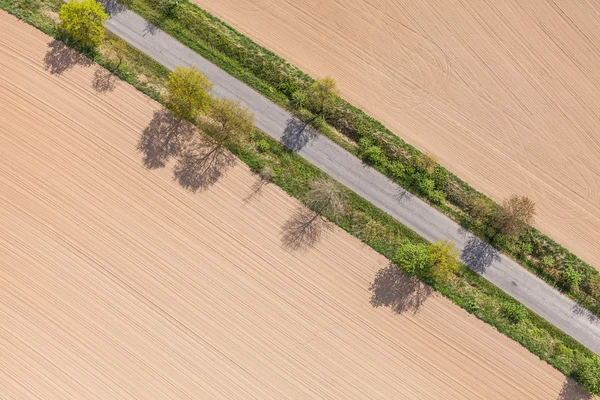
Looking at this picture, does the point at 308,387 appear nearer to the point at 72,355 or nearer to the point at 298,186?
the point at 298,186

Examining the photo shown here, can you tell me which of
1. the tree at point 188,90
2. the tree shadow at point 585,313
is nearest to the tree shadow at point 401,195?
the tree shadow at point 585,313

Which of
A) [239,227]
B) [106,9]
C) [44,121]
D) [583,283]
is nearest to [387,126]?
[239,227]

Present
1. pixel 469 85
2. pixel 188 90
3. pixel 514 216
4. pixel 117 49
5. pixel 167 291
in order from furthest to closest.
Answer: pixel 469 85 < pixel 117 49 < pixel 514 216 < pixel 167 291 < pixel 188 90

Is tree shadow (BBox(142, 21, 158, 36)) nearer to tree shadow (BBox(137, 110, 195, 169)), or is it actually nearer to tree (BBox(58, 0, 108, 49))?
tree (BBox(58, 0, 108, 49))

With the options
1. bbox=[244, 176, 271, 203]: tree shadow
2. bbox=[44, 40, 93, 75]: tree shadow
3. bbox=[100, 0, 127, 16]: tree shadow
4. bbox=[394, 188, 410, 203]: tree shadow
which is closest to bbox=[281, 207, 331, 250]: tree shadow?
bbox=[244, 176, 271, 203]: tree shadow

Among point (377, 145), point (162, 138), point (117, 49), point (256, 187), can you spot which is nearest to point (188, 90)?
point (162, 138)

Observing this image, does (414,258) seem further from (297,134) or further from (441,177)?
(297,134)

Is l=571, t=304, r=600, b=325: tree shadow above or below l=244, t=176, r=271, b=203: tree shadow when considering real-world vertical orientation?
above

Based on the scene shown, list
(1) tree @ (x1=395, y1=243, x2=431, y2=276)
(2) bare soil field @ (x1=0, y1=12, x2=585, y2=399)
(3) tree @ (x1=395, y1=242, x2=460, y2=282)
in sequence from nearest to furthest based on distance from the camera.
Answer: (2) bare soil field @ (x1=0, y1=12, x2=585, y2=399) < (3) tree @ (x1=395, y1=242, x2=460, y2=282) < (1) tree @ (x1=395, y1=243, x2=431, y2=276)
